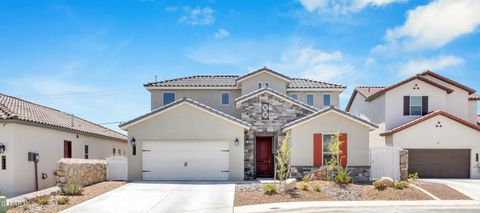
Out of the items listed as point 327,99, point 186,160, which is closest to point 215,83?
point 327,99

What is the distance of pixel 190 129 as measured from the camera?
2114 cm

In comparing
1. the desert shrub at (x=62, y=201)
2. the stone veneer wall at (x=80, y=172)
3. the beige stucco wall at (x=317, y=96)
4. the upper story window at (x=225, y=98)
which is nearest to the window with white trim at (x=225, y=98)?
the upper story window at (x=225, y=98)

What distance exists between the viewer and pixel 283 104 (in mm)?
23219

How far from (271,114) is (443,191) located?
961 centimetres

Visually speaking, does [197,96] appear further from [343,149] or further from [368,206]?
[368,206]

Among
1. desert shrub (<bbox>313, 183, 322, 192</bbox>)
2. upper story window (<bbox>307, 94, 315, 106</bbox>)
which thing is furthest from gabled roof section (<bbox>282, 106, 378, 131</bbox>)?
upper story window (<bbox>307, 94, 315, 106</bbox>)

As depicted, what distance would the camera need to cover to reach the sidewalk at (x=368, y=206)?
1334 cm

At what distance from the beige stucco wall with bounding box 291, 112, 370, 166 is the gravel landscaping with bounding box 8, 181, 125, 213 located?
8.98 meters

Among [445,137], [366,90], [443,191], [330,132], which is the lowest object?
[443,191]

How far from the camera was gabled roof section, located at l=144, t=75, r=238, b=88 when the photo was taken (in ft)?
93.0

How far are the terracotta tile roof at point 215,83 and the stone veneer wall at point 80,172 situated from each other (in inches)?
358

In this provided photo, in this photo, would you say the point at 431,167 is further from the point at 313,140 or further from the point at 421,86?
the point at 313,140

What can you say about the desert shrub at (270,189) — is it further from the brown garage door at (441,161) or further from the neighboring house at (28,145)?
the brown garage door at (441,161)

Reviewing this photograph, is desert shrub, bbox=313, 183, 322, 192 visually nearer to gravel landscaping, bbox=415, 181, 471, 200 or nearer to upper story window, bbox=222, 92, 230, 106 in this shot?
gravel landscaping, bbox=415, 181, 471, 200
